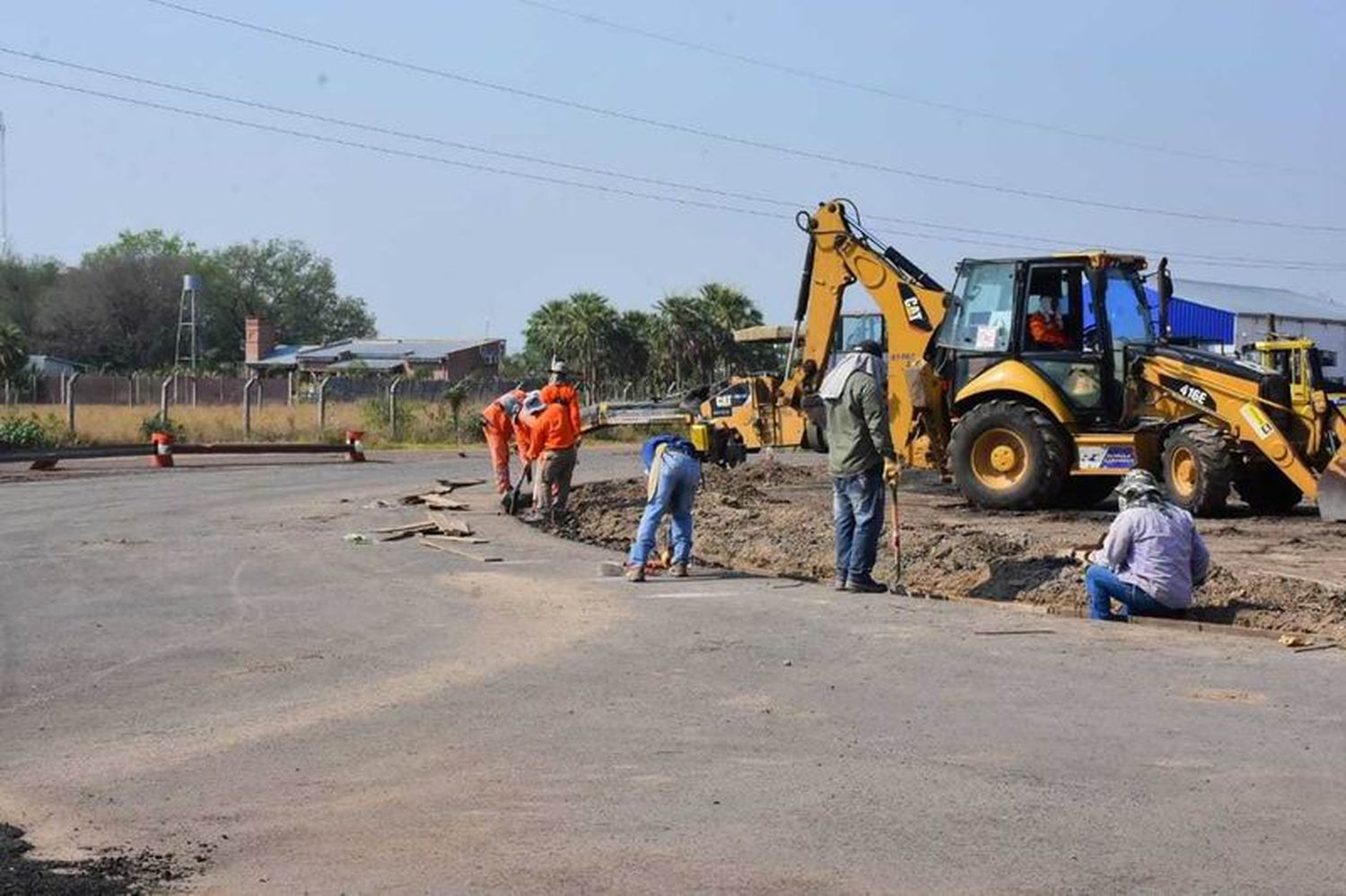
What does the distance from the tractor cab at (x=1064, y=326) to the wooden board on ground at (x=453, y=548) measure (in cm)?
661

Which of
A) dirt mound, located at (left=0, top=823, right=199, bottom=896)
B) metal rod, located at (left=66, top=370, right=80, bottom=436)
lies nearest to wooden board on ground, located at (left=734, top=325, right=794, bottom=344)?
metal rod, located at (left=66, top=370, right=80, bottom=436)

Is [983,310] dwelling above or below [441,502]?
above

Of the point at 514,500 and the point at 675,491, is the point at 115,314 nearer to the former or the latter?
the point at 514,500

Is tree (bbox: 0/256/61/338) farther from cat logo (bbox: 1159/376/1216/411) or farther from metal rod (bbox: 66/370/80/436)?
cat logo (bbox: 1159/376/1216/411)

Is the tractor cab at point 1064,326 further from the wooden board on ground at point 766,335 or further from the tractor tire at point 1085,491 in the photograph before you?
the wooden board on ground at point 766,335

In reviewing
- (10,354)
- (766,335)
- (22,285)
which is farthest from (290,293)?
(766,335)

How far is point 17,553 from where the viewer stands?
17.4 m

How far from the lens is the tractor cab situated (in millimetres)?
20156

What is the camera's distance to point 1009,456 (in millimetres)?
20406

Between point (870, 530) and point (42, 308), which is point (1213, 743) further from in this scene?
point (42, 308)

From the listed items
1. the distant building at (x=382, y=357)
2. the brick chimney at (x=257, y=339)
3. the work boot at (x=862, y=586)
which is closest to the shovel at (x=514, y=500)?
the work boot at (x=862, y=586)

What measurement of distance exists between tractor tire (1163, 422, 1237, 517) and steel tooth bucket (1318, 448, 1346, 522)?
96 centimetres

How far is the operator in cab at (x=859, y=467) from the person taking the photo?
13.8 metres

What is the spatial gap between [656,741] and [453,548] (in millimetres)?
9446
